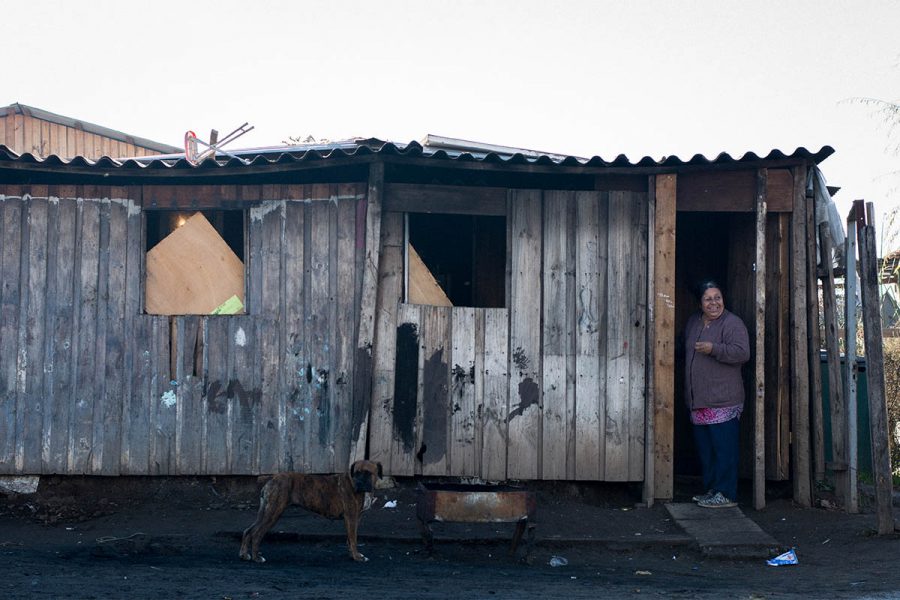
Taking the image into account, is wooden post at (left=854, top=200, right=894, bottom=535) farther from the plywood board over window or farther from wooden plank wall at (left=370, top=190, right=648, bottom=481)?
the plywood board over window

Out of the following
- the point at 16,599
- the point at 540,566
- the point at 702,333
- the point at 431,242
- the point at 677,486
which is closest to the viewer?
the point at 16,599

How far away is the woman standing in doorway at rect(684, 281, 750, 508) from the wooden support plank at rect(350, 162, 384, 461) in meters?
2.88

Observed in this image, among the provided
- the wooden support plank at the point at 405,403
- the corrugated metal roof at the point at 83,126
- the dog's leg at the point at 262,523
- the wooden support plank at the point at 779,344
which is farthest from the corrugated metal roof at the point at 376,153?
the corrugated metal roof at the point at 83,126

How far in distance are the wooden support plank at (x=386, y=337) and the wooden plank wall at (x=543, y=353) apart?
0.05 ft

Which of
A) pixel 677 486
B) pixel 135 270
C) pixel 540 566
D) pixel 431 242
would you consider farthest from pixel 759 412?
pixel 135 270

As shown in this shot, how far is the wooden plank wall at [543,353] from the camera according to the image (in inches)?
319

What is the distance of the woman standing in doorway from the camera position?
8.10 metres

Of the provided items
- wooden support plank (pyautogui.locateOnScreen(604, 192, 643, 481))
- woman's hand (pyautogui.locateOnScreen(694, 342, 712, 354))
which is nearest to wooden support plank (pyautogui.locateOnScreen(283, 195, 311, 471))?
wooden support plank (pyautogui.locateOnScreen(604, 192, 643, 481))

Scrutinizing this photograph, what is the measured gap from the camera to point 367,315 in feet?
26.1

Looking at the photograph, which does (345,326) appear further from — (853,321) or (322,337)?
(853,321)

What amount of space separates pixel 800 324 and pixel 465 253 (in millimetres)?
3702

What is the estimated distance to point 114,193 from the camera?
8102 mm

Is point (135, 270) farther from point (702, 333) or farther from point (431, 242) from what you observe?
point (702, 333)

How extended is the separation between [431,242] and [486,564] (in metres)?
4.60
